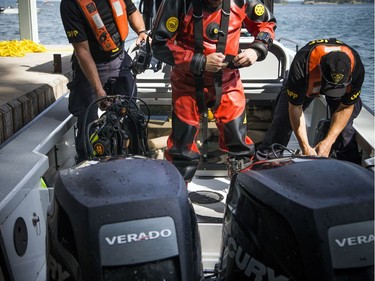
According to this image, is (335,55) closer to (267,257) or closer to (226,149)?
(226,149)

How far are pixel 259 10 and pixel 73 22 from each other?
107 cm

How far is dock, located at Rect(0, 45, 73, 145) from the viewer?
3.03m

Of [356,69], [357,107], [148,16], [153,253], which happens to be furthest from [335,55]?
[148,16]

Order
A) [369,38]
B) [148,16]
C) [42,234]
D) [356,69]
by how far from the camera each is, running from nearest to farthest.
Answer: [42,234], [356,69], [148,16], [369,38]

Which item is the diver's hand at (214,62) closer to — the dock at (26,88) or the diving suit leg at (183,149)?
the diving suit leg at (183,149)

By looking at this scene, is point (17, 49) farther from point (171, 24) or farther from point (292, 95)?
point (292, 95)

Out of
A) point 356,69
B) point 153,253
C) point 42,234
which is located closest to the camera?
point 153,253

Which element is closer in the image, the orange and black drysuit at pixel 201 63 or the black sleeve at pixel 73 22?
the orange and black drysuit at pixel 201 63

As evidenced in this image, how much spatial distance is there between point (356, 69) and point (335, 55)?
0.19m

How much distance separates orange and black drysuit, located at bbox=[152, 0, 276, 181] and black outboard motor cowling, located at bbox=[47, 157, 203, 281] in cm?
125

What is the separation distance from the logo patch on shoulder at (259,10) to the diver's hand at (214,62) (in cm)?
37

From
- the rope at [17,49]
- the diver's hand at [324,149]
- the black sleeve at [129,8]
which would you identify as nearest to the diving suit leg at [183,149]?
the diver's hand at [324,149]

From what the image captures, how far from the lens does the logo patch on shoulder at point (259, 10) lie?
9.23 feet

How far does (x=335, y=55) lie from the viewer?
280cm
